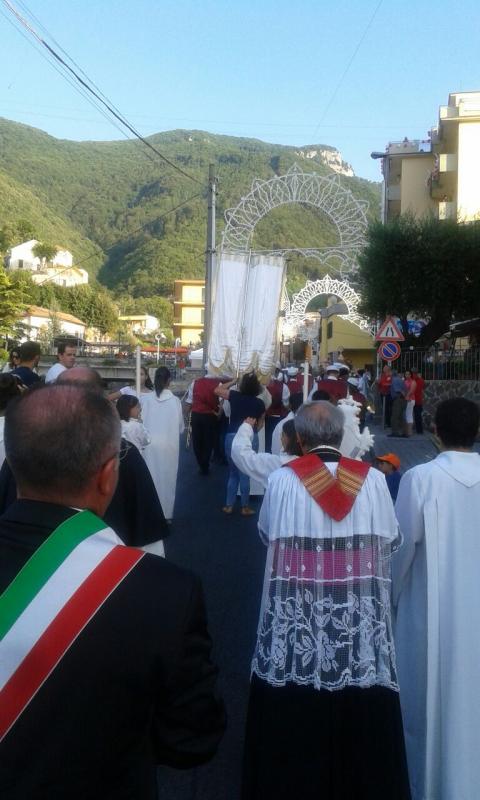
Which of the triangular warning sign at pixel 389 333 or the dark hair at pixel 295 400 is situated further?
the triangular warning sign at pixel 389 333

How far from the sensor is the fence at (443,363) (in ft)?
77.5

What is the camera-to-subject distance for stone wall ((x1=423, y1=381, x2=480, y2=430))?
23062 mm

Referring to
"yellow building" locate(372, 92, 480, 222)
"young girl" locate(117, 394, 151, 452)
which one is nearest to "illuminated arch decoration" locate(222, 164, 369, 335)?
"yellow building" locate(372, 92, 480, 222)

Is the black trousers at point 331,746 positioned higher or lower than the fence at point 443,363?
lower

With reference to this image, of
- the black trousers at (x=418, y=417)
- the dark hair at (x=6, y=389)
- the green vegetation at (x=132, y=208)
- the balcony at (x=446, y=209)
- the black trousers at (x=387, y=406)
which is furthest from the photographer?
the green vegetation at (x=132, y=208)

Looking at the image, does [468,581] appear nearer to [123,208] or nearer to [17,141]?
[123,208]

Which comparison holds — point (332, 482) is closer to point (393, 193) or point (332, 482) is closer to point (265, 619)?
point (265, 619)

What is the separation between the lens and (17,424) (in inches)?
72.7

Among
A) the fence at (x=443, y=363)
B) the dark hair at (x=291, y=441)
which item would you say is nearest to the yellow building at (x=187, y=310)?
the fence at (x=443, y=363)

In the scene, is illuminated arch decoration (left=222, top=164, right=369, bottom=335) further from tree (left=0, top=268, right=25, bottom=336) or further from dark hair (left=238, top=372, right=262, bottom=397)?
tree (left=0, top=268, right=25, bottom=336)

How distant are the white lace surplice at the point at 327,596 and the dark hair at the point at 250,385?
19.4 feet

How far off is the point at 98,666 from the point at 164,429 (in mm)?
7753

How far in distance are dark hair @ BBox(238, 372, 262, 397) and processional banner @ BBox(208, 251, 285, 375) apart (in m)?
0.82

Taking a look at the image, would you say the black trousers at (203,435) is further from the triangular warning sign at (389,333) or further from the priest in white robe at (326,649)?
the priest in white robe at (326,649)
